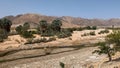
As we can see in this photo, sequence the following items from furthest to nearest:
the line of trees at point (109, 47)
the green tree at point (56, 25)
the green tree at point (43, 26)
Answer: the green tree at point (56, 25), the green tree at point (43, 26), the line of trees at point (109, 47)

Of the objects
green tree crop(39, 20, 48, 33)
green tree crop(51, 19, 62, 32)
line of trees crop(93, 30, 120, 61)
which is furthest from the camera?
green tree crop(51, 19, 62, 32)

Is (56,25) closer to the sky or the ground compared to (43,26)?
closer to the ground

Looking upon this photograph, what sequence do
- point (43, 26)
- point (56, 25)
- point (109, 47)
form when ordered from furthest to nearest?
point (56, 25) → point (43, 26) → point (109, 47)

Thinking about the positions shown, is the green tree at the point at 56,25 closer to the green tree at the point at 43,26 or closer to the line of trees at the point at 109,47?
the green tree at the point at 43,26

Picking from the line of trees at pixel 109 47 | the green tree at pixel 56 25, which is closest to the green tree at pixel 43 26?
the green tree at pixel 56 25

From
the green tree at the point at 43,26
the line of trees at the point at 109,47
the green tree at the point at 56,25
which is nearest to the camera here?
the line of trees at the point at 109,47

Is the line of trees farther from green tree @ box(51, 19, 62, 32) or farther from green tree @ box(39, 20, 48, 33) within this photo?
green tree @ box(51, 19, 62, 32)

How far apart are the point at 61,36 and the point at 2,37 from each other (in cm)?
1670

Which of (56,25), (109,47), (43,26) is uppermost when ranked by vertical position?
(109,47)

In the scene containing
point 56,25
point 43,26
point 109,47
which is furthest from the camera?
point 56,25

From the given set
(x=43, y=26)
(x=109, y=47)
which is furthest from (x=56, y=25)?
(x=109, y=47)

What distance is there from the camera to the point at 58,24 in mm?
87938

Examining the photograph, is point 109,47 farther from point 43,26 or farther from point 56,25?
point 56,25

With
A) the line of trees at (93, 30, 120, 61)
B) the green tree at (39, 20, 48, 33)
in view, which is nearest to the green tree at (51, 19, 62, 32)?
the green tree at (39, 20, 48, 33)
